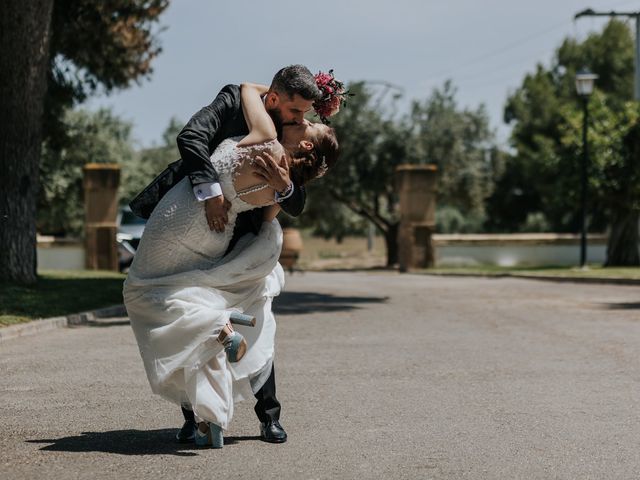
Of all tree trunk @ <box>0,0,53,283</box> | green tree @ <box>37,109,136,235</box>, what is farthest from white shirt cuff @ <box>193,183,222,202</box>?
green tree @ <box>37,109,136,235</box>

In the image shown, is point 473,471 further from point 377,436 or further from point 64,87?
point 64,87

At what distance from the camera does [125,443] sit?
214 inches

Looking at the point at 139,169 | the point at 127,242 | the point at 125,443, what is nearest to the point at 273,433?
the point at 125,443

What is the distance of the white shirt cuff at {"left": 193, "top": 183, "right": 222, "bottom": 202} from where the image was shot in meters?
4.99

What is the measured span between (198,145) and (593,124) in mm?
30667

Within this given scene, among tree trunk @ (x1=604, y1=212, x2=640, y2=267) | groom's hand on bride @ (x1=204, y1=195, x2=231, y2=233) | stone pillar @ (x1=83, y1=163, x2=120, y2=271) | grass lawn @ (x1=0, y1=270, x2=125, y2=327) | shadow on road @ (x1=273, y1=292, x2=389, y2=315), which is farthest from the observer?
tree trunk @ (x1=604, y1=212, x2=640, y2=267)

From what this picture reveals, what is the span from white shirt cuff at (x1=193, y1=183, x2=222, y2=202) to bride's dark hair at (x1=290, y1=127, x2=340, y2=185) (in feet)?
1.39

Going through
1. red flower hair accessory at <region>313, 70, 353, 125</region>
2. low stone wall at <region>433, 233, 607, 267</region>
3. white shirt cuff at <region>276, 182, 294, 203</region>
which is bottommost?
low stone wall at <region>433, 233, 607, 267</region>

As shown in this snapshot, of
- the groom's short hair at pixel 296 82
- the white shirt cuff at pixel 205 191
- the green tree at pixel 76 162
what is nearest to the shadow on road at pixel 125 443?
the white shirt cuff at pixel 205 191

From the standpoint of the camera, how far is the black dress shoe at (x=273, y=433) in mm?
5402

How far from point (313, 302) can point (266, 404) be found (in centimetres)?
1174

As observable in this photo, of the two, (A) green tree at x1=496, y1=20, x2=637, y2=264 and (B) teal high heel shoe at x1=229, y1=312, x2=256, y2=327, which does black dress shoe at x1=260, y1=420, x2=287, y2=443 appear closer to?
(B) teal high heel shoe at x1=229, y1=312, x2=256, y2=327

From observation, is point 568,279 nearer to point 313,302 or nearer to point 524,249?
point 313,302

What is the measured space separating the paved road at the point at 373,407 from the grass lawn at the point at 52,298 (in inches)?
37.3
